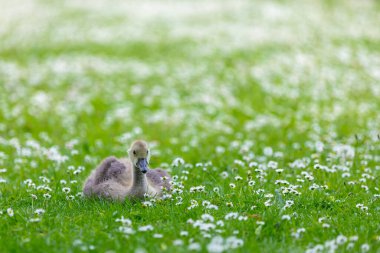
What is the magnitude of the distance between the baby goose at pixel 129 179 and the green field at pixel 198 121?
0.65 feet

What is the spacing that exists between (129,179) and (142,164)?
122cm

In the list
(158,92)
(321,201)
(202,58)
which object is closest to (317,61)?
(202,58)

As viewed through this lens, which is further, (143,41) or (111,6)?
(111,6)

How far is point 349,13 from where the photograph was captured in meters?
30.6

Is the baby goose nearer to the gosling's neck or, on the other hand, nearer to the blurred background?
the gosling's neck

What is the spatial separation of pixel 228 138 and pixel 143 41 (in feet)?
39.2

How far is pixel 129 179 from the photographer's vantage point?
27.3ft

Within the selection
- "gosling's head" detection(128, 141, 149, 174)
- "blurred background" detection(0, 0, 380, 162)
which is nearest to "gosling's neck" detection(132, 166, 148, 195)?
"gosling's head" detection(128, 141, 149, 174)

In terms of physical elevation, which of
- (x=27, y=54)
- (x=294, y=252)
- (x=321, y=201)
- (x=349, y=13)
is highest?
(x=349, y=13)

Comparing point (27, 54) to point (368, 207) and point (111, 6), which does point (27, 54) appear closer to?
point (111, 6)

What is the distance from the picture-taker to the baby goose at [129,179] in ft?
24.2

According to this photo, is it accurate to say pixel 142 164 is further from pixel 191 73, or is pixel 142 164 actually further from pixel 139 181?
pixel 191 73

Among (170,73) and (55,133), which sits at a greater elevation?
(170,73)

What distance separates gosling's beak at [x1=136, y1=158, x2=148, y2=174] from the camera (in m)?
7.07
